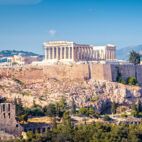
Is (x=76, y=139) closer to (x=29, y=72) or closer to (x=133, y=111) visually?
(x=133, y=111)

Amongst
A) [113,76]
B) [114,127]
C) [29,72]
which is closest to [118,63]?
[113,76]

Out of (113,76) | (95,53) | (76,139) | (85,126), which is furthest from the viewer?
(95,53)

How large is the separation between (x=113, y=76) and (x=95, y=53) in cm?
1182

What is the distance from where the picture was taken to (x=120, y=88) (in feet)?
296

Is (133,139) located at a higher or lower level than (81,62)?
lower

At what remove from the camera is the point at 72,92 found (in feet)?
286

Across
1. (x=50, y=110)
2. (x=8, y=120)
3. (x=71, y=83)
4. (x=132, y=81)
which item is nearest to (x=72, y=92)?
(x=71, y=83)

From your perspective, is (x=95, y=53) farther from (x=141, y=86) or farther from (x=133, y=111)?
(x=133, y=111)

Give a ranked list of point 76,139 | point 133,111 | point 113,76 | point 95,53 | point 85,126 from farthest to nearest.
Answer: point 95,53 < point 113,76 < point 133,111 < point 85,126 < point 76,139

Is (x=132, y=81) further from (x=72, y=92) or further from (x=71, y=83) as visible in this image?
(x=72, y=92)

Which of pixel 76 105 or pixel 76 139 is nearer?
pixel 76 139

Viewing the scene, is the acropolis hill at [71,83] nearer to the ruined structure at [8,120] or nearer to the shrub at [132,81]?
the shrub at [132,81]

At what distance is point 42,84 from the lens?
89312 millimetres

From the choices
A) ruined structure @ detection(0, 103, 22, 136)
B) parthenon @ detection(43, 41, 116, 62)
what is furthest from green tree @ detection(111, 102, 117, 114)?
ruined structure @ detection(0, 103, 22, 136)
